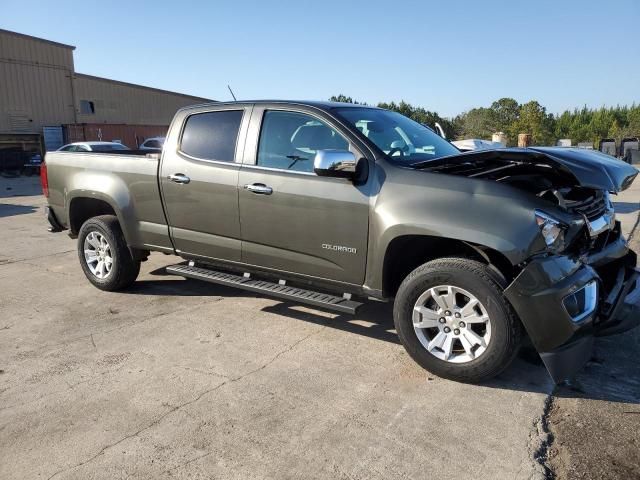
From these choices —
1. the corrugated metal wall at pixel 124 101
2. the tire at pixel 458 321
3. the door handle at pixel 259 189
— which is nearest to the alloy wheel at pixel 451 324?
the tire at pixel 458 321

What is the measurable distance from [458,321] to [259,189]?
1.89 meters

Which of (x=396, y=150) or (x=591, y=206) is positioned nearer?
(x=591, y=206)

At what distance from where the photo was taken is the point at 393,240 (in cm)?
364

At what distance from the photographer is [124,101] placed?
35531 mm

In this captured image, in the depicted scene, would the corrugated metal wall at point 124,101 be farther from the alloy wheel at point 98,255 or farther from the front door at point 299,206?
the front door at point 299,206

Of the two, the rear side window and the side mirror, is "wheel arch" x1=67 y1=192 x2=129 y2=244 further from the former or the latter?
the side mirror

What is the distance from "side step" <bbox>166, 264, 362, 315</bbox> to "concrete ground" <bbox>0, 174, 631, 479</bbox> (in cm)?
37

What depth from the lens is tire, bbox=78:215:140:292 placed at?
17.6ft

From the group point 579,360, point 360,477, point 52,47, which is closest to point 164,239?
point 360,477

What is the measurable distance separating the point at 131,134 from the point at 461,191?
32.6m

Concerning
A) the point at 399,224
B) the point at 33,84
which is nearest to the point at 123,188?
the point at 399,224

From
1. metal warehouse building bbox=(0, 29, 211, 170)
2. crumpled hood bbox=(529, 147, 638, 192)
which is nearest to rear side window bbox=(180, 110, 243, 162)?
crumpled hood bbox=(529, 147, 638, 192)

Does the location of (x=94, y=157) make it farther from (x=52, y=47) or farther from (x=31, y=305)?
(x=52, y=47)

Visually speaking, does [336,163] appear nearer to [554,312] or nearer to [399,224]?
[399,224]
